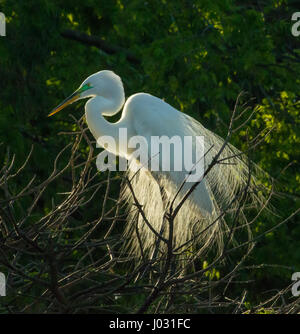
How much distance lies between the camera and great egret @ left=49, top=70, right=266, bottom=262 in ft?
13.4

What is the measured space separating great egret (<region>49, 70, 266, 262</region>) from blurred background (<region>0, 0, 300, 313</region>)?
633 millimetres

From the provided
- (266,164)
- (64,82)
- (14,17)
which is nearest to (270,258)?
(266,164)

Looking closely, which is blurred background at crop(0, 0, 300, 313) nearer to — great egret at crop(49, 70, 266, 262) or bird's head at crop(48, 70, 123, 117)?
great egret at crop(49, 70, 266, 262)

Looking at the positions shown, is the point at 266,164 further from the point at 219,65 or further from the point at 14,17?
the point at 14,17

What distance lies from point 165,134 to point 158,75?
1.07 m

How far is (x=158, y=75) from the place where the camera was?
520 centimetres
